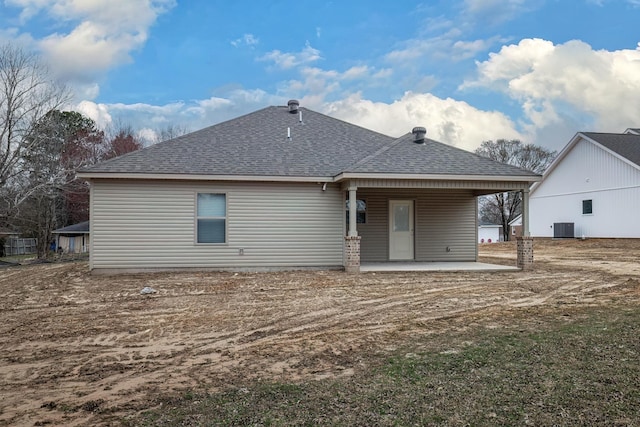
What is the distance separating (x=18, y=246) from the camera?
3519 centimetres

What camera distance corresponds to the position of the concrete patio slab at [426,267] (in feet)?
40.4

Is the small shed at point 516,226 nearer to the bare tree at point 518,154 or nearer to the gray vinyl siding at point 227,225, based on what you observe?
the bare tree at point 518,154

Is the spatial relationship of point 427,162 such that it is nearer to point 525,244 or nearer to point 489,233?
point 525,244

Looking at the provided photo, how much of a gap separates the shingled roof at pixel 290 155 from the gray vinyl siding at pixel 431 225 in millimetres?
1450

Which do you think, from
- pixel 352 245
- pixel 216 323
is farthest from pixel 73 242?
pixel 216 323

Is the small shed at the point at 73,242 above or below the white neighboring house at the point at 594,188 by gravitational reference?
below

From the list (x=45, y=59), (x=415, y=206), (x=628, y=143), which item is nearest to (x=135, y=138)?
(x=45, y=59)

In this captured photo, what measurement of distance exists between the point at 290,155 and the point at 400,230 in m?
3.97

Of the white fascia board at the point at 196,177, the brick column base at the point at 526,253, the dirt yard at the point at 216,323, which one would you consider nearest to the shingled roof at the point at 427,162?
the white fascia board at the point at 196,177

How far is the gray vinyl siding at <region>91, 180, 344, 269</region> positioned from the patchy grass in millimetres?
7748

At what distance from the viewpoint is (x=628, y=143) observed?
79.6 ft

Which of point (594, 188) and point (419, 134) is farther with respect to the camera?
point (594, 188)

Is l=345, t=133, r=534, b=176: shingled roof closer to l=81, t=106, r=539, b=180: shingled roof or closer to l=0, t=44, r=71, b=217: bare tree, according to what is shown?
l=81, t=106, r=539, b=180: shingled roof

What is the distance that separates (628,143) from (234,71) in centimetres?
1982
